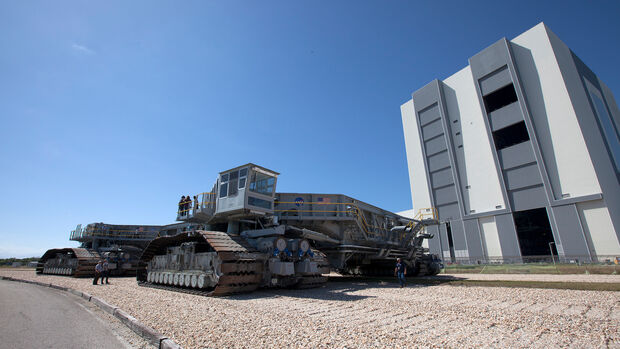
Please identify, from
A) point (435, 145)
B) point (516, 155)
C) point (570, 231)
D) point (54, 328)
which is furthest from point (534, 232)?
point (54, 328)

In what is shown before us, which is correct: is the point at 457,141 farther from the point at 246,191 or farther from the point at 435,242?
the point at 246,191

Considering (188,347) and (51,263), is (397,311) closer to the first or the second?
(188,347)

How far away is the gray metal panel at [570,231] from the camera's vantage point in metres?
26.3

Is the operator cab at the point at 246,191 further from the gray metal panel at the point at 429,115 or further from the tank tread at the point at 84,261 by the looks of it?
the gray metal panel at the point at 429,115

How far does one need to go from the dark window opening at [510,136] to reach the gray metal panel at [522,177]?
426 centimetres

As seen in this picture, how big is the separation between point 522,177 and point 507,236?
6.88 metres

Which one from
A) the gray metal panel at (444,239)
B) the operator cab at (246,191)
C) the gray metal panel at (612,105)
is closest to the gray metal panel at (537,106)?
the gray metal panel at (444,239)

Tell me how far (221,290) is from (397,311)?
20.7ft

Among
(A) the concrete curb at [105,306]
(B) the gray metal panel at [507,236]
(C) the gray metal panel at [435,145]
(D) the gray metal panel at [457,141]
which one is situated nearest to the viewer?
(A) the concrete curb at [105,306]

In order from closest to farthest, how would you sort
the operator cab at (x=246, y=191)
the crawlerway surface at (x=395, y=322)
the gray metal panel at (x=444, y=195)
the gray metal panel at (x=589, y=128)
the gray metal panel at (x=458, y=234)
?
the crawlerway surface at (x=395, y=322) → the operator cab at (x=246, y=191) → the gray metal panel at (x=589, y=128) → the gray metal panel at (x=458, y=234) → the gray metal panel at (x=444, y=195)

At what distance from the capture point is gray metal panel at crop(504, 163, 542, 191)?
30.2m

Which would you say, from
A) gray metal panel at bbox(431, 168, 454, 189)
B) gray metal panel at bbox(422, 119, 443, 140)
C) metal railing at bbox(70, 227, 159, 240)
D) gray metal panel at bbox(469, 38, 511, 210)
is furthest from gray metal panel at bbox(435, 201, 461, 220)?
metal railing at bbox(70, 227, 159, 240)

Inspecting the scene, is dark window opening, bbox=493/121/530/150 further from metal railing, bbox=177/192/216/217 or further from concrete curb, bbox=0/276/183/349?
concrete curb, bbox=0/276/183/349

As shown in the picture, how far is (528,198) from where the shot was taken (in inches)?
1203
